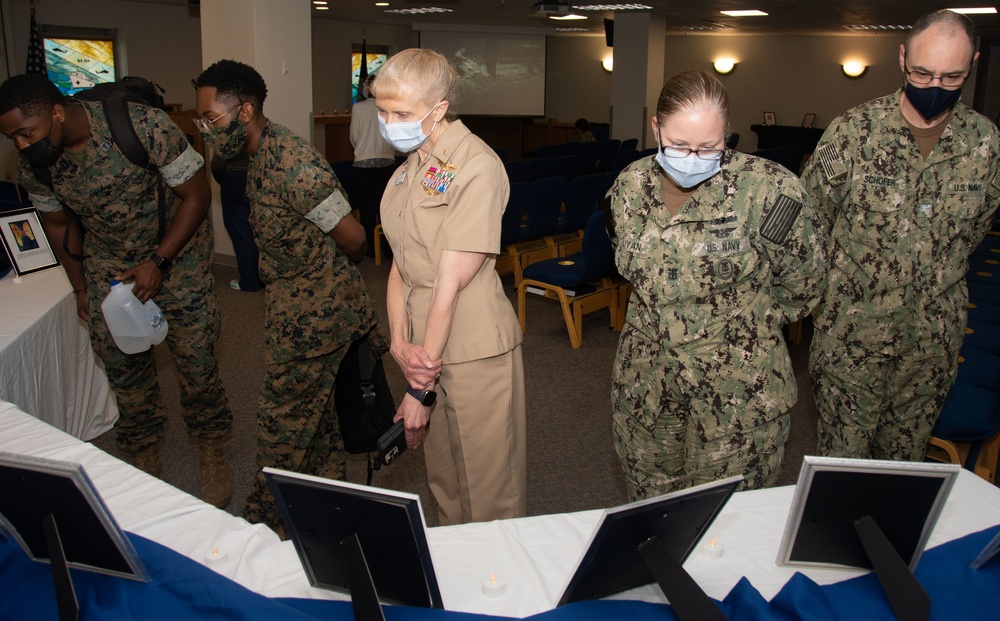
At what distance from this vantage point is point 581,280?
4.95 m

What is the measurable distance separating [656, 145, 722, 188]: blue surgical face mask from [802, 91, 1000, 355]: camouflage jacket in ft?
2.36

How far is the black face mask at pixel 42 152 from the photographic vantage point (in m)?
2.46

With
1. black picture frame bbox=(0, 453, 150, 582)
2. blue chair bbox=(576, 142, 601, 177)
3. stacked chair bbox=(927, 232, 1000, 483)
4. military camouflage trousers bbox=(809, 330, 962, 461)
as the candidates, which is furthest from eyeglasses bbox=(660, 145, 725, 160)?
blue chair bbox=(576, 142, 601, 177)

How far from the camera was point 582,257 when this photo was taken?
526cm

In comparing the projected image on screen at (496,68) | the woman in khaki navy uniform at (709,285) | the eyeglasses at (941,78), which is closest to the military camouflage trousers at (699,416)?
the woman in khaki navy uniform at (709,285)

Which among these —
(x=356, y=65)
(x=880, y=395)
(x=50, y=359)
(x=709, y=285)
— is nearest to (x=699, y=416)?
(x=709, y=285)

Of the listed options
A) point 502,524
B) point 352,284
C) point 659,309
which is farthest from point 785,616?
point 352,284

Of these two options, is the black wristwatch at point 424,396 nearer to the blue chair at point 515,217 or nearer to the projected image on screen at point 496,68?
the blue chair at point 515,217

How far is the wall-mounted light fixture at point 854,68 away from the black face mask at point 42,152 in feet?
49.2

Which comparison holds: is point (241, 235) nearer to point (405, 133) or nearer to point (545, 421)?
point (545, 421)

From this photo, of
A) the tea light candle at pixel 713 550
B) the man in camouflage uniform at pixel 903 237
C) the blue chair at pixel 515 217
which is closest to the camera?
the tea light candle at pixel 713 550

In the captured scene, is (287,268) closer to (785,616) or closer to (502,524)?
(502,524)

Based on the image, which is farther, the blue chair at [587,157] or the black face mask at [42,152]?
the blue chair at [587,157]

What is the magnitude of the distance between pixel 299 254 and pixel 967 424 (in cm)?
236
